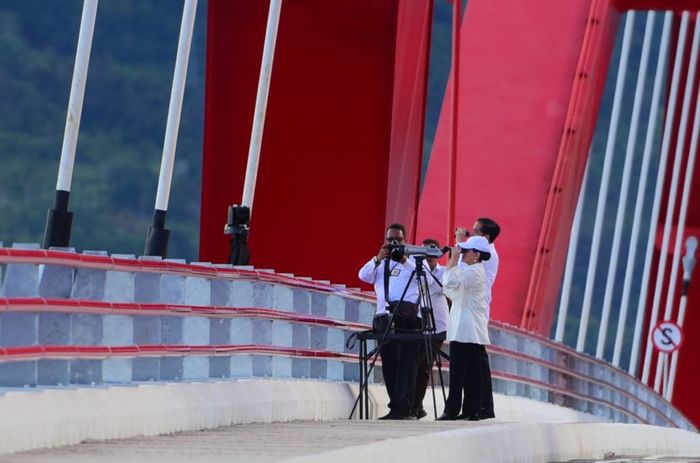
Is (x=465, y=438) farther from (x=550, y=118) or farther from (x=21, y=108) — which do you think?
(x=21, y=108)

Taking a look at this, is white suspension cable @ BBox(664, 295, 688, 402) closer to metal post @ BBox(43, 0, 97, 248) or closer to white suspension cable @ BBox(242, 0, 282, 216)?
white suspension cable @ BBox(242, 0, 282, 216)

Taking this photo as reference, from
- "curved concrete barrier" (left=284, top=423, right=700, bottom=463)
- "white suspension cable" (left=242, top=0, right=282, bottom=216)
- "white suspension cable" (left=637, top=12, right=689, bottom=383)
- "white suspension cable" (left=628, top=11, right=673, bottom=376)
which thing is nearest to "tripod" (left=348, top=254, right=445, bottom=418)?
"curved concrete barrier" (left=284, top=423, right=700, bottom=463)

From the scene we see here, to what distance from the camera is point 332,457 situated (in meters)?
7.44

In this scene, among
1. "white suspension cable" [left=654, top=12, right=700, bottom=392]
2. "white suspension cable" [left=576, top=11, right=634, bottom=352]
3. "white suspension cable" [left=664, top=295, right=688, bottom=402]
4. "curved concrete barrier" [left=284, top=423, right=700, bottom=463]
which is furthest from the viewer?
"white suspension cable" [left=664, top=295, right=688, bottom=402]

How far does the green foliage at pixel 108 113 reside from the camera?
2963 inches

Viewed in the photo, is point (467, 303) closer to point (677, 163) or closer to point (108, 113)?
point (677, 163)

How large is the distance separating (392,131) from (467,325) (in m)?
7.30

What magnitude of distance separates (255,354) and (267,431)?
7.63 ft

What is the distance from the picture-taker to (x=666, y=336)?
124 ft

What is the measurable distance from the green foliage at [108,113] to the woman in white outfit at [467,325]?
55844mm

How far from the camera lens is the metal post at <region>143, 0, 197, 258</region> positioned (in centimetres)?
1410

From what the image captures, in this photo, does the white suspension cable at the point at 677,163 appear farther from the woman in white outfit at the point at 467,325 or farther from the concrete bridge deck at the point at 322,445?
Result: the concrete bridge deck at the point at 322,445

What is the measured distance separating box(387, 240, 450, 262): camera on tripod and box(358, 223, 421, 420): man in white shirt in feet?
0.04

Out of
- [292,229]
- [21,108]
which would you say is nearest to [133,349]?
[292,229]
